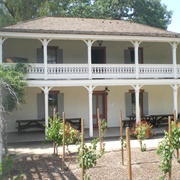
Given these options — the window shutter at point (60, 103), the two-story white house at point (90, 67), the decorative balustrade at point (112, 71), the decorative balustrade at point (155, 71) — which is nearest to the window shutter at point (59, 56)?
the two-story white house at point (90, 67)

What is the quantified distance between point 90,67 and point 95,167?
7.24 meters

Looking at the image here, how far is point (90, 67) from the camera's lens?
15211 millimetres

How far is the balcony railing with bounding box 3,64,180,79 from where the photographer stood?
14758 mm

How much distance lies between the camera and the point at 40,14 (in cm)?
2623

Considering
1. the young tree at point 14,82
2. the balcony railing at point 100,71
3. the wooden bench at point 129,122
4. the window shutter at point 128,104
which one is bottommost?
the wooden bench at point 129,122

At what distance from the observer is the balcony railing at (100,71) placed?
1476cm

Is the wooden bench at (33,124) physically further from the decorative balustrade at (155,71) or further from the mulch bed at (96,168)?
the mulch bed at (96,168)

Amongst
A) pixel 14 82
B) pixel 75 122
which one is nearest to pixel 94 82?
pixel 75 122

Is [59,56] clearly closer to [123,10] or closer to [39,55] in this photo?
[39,55]

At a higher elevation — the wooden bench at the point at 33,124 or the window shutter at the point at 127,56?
the window shutter at the point at 127,56

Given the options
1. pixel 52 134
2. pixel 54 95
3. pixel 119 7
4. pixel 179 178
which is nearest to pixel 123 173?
pixel 179 178

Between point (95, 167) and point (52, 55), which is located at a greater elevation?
point (52, 55)

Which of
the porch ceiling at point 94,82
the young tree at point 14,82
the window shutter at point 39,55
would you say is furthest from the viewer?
the window shutter at point 39,55

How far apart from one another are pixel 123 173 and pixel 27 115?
33.8 ft
